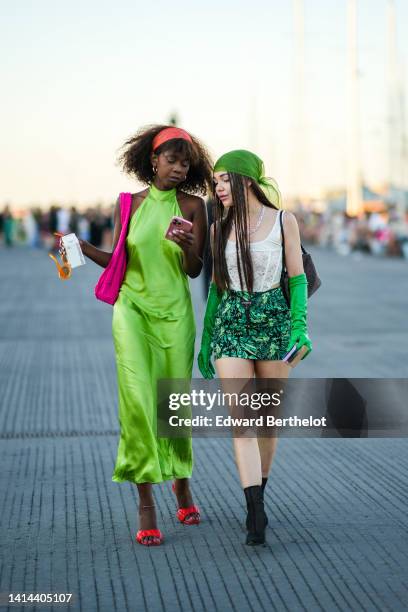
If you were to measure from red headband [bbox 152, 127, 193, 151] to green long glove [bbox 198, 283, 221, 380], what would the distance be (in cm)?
69

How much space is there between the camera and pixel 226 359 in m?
5.71

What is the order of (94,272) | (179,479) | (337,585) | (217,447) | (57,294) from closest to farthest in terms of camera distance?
(337,585)
(179,479)
(217,447)
(57,294)
(94,272)

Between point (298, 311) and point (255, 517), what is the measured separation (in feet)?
2.96

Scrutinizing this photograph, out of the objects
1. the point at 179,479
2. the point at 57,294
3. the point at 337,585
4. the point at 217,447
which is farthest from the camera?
the point at 57,294

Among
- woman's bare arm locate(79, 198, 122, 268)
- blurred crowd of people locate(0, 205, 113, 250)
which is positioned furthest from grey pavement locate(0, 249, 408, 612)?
blurred crowd of people locate(0, 205, 113, 250)

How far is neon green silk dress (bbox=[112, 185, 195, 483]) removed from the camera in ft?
18.9

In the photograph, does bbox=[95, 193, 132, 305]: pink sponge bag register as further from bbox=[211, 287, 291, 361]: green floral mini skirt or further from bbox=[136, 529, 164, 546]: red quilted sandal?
bbox=[136, 529, 164, 546]: red quilted sandal

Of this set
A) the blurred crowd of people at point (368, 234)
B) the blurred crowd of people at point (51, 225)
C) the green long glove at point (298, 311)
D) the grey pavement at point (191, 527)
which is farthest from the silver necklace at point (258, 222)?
the blurred crowd of people at point (51, 225)

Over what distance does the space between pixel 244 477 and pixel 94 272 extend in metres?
28.7

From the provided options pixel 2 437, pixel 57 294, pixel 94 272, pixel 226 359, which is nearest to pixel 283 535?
pixel 226 359

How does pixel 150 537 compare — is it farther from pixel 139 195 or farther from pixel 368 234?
pixel 368 234

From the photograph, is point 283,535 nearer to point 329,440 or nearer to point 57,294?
point 329,440

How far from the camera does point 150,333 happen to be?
5.88m

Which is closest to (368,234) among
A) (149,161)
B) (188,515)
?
(149,161)
